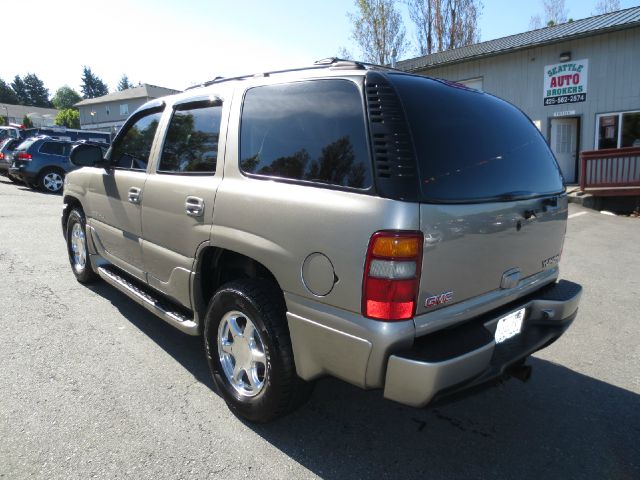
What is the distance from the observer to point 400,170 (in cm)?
205

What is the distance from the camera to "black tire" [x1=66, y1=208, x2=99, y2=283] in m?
4.92

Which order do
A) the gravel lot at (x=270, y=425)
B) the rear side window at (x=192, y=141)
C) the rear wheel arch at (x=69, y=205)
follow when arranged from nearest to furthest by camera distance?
1. the gravel lot at (x=270, y=425)
2. the rear side window at (x=192, y=141)
3. the rear wheel arch at (x=69, y=205)

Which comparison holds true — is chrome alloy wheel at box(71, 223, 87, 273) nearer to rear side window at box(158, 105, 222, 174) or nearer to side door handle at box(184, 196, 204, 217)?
rear side window at box(158, 105, 222, 174)

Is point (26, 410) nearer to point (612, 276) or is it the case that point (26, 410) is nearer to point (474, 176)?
point (474, 176)

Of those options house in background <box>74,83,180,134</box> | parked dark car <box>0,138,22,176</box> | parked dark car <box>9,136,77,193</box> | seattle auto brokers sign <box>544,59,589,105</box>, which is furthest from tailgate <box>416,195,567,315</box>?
house in background <box>74,83,180,134</box>

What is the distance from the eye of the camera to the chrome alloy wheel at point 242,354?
8.73 feet

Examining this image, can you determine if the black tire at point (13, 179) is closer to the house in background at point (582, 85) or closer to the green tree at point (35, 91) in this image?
the house in background at point (582, 85)

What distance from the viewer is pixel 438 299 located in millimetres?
2160

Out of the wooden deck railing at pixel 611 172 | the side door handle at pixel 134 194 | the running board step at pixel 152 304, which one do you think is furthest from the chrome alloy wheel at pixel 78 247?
the wooden deck railing at pixel 611 172

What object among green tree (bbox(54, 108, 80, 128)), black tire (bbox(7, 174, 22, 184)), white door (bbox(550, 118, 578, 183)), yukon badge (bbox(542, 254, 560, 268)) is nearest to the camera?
yukon badge (bbox(542, 254, 560, 268))

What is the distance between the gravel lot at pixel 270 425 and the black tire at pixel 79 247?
2.67 ft

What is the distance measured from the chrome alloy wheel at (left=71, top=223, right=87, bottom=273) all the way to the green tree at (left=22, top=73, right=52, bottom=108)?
126937 mm

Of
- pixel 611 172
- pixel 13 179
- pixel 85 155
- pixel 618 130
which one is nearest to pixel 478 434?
pixel 85 155

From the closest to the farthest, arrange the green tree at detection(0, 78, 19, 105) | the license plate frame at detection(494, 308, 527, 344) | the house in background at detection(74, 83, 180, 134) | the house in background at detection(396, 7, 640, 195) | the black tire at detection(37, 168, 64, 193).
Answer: the license plate frame at detection(494, 308, 527, 344) → the house in background at detection(396, 7, 640, 195) → the black tire at detection(37, 168, 64, 193) → the house in background at detection(74, 83, 180, 134) → the green tree at detection(0, 78, 19, 105)
